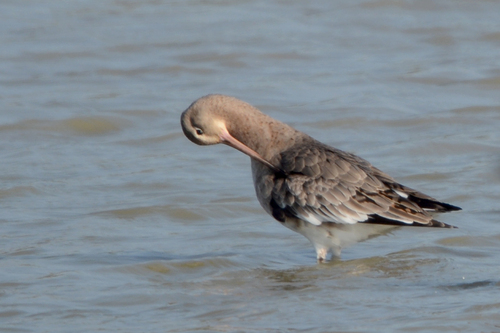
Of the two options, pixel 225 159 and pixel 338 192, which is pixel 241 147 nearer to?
pixel 338 192

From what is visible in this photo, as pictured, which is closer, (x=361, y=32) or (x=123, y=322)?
(x=123, y=322)

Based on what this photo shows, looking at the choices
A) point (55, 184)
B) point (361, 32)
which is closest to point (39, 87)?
point (55, 184)

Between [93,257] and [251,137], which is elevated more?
[251,137]

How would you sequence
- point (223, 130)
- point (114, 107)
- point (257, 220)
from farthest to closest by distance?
point (114, 107)
point (257, 220)
point (223, 130)

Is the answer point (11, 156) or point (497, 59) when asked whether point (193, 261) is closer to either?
point (11, 156)

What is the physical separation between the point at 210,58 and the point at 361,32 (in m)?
2.79

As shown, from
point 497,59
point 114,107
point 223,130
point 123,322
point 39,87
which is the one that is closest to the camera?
point 123,322

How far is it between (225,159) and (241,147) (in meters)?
2.73

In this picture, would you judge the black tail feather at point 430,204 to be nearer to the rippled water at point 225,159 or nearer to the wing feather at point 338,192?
the wing feather at point 338,192

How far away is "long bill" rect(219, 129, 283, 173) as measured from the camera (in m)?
8.70

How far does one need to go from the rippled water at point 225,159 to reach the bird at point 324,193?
310 mm

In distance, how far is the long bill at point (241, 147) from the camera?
870 cm

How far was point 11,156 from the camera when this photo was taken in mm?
11594

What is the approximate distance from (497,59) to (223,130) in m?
7.55
